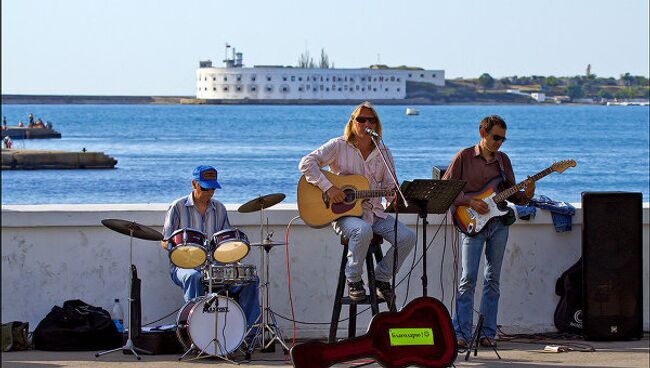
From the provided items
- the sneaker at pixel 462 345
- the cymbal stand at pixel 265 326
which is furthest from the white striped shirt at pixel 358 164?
the sneaker at pixel 462 345

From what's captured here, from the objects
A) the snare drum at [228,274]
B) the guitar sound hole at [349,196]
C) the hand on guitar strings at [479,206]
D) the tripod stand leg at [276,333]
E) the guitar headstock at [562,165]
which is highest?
the guitar headstock at [562,165]

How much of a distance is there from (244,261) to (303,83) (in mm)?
177946

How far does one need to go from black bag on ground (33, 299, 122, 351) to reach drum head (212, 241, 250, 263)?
3.68 feet

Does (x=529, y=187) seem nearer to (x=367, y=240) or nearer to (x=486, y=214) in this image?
(x=486, y=214)

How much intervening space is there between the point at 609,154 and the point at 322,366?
71891mm

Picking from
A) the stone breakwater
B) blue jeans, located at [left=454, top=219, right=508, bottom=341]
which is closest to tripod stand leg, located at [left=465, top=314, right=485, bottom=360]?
blue jeans, located at [left=454, top=219, right=508, bottom=341]

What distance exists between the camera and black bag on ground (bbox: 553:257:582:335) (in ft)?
30.1

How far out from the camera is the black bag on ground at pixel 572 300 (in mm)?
9164

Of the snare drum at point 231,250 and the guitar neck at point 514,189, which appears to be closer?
the snare drum at point 231,250

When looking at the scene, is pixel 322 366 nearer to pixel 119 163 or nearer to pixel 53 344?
pixel 53 344

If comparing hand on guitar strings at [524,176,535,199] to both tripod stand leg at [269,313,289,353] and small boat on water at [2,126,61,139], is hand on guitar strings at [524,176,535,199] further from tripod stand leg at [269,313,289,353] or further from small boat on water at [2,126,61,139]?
small boat on water at [2,126,61,139]

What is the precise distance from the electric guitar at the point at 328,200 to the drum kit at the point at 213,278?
281 mm

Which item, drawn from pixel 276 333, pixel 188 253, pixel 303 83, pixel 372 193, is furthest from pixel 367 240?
pixel 303 83

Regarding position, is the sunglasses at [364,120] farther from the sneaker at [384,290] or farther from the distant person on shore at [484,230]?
the sneaker at [384,290]
